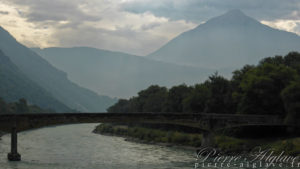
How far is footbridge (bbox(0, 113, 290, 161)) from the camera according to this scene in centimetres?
6675

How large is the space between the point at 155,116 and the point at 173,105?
63360 mm

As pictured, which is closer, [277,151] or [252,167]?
[252,167]

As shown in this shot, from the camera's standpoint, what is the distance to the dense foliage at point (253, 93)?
82.0 meters

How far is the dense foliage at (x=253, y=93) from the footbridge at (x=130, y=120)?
5.03 m

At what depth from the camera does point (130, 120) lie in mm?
73312

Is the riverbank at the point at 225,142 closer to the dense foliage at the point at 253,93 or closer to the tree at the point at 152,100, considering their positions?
the dense foliage at the point at 253,93

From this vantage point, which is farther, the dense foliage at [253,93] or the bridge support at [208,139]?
the dense foliage at [253,93]

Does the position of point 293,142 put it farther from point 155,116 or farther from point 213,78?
point 213,78

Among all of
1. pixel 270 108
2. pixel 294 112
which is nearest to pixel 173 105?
pixel 270 108

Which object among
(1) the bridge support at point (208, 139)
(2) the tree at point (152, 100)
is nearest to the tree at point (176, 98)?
(2) the tree at point (152, 100)

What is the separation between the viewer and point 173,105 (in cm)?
13875

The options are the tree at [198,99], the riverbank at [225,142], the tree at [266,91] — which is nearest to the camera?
the riverbank at [225,142]

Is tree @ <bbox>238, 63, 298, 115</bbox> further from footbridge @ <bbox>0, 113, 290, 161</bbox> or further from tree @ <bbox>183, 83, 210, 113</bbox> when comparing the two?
tree @ <bbox>183, 83, 210, 113</bbox>

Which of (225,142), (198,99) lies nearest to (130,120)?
(225,142)
